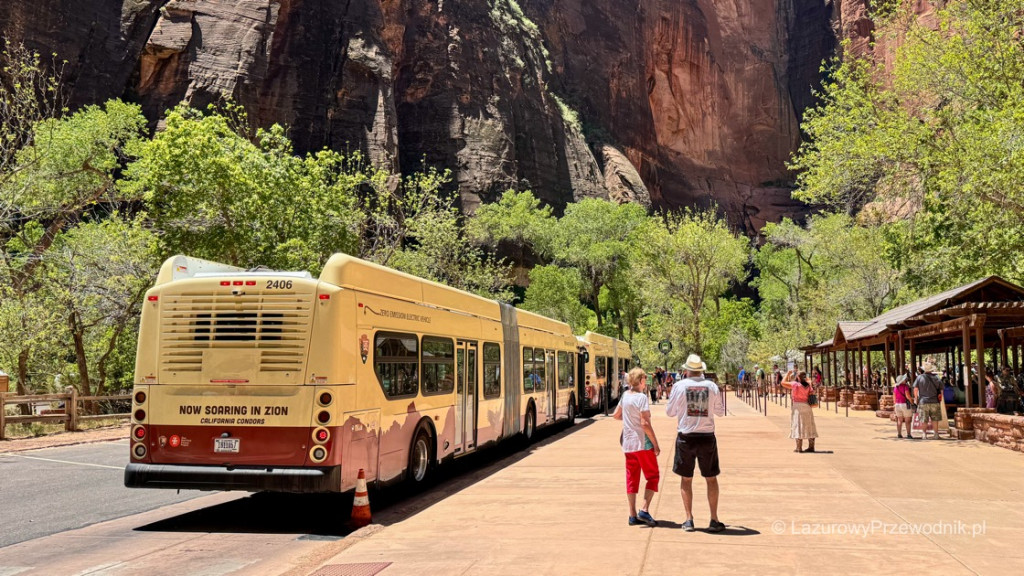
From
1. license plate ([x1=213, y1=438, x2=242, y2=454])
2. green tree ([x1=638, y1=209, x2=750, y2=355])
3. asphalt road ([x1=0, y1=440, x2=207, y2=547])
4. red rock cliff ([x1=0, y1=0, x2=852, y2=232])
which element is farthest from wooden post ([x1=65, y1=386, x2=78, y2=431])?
green tree ([x1=638, y1=209, x2=750, y2=355])

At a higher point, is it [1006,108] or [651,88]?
[651,88]

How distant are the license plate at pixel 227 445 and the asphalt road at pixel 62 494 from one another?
1971 millimetres

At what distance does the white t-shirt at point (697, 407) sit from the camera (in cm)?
835

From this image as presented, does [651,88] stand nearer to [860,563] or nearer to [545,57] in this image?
[545,57]

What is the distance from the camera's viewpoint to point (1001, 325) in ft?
71.3

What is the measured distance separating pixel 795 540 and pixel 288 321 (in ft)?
19.0

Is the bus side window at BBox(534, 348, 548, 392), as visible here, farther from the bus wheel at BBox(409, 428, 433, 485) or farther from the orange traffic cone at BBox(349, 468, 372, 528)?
the orange traffic cone at BBox(349, 468, 372, 528)

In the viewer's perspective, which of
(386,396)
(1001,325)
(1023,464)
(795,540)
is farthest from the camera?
(1001,325)

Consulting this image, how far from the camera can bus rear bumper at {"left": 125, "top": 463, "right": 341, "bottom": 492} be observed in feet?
29.9

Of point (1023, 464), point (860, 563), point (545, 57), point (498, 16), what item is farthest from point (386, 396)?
point (545, 57)

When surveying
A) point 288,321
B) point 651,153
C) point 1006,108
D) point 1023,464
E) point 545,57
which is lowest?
point 1023,464

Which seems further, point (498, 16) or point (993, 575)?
point (498, 16)

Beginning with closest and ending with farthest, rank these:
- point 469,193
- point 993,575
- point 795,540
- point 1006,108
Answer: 1. point 993,575
2. point 795,540
3. point 1006,108
4. point 469,193

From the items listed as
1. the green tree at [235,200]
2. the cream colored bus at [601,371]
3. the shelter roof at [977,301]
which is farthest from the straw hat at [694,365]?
the green tree at [235,200]
